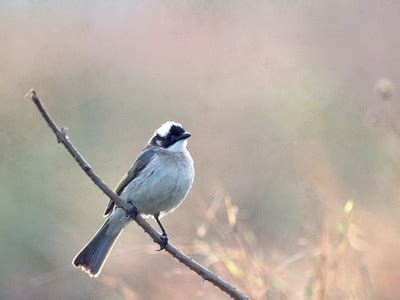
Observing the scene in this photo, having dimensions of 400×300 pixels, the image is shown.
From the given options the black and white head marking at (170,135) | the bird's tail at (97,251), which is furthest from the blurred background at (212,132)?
the black and white head marking at (170,135)

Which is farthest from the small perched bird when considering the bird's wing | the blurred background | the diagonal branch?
the diagonal branch

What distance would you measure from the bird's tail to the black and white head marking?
0.63m

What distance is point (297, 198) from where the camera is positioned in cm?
1098

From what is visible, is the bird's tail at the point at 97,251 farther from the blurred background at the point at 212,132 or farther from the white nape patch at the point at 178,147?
the white nape patch at the point at 178,147

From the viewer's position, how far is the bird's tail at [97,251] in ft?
18.0

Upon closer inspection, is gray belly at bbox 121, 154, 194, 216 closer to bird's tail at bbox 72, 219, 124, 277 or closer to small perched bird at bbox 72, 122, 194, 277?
small perched bird at bbox 72, 122, 194, 277

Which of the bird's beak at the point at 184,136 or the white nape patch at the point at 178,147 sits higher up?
the bird's beak at the point at 184,136

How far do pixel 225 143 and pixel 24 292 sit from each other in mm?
4044

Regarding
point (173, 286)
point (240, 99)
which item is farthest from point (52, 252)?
point (240, 99)

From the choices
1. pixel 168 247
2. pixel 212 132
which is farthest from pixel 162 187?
pixel 212 132

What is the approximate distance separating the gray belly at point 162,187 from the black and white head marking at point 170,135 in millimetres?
260

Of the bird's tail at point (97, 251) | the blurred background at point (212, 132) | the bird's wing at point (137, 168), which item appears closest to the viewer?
the bird's tail at point (97, 251)

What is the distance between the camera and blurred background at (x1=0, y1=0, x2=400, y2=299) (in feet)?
24.5

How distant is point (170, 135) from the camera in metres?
6.21
